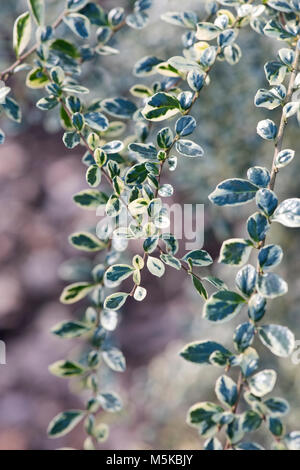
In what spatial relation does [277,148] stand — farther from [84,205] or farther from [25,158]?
[25,158]

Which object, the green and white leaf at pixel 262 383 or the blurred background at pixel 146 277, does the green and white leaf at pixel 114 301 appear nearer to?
the green and white leaf at pixel 262 383

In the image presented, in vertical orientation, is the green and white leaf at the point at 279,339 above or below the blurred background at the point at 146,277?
above

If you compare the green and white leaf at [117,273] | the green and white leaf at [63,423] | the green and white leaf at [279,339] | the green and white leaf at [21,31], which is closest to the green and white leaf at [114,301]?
the green and white leaf at [117,273]

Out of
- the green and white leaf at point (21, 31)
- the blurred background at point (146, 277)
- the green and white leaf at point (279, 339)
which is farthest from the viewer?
the blurred background at point (146, 277)

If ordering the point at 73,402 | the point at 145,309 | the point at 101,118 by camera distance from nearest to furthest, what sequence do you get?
the point at 101,118 < the point at 73,402 < the point at 145,309

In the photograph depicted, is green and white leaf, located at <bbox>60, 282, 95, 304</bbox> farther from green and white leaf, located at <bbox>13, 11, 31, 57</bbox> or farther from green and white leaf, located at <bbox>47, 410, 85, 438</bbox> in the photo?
green and white leaf, located at <bbox>13, 11, 31, 57</bbox>

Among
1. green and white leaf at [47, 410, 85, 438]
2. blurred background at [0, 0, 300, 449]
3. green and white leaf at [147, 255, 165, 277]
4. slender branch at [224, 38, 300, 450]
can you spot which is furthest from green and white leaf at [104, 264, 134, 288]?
blurred background at [0, 0, 300, 449]

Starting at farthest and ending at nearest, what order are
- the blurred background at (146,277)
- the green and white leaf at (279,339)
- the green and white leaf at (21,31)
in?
the blurred background at (146,277)
the green and white leaf at (21,31)
the green and white leaf at (279,339)
